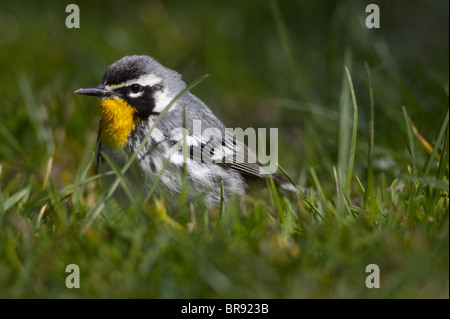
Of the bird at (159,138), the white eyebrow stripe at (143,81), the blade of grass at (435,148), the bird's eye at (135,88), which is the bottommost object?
the blade of grass at (435,148)

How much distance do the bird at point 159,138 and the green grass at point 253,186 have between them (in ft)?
0.57

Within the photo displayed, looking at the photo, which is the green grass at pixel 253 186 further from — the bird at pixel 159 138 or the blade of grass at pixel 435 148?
the bird at pixel 159 138

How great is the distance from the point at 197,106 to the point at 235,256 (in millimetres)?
1497

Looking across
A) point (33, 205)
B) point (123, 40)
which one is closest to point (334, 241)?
point (33, 205)

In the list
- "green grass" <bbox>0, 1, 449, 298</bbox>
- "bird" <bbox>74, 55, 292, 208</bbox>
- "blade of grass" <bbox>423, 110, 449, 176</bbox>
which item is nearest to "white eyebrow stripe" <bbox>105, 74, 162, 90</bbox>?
"bird" <bbox>74, 55, 292, 208</bbox>

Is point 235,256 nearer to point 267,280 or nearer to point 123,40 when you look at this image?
point 267,280

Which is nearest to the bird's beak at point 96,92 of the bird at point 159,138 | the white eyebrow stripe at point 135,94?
the bird at point 159,138

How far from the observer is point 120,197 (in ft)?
10.3

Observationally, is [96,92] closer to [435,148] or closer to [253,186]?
[253,186]

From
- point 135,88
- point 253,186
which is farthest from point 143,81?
point 253,186

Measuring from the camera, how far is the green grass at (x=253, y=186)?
89.4 inches

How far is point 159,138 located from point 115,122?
0.29m

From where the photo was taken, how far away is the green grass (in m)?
2.27

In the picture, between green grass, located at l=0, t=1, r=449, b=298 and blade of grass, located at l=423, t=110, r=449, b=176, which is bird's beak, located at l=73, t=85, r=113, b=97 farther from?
blade of grass, located at l=423, t=110, r=449, b=176
